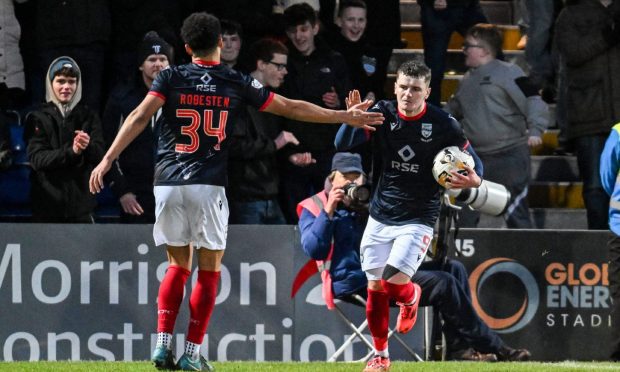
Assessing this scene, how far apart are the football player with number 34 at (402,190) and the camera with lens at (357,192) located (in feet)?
1.29

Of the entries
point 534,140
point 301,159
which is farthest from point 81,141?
point 534,140

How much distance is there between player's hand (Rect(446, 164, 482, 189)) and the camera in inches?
352

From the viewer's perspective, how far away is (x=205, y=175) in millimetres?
8562

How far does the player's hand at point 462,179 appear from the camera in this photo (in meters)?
8.94

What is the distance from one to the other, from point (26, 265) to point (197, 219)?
2716 millimetres

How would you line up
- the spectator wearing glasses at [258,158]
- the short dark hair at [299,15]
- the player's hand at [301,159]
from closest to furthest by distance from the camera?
the spectator wearing glasses at [258,158] → the player's hand at [301,159] → the short dark hair at [299,15]

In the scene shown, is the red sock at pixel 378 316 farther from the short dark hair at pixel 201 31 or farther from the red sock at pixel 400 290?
the short dark hair at pixel 201 31

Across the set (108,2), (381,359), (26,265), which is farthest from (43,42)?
(381,359)

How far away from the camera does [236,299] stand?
10.9m

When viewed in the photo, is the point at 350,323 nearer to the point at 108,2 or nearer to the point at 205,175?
the point at 205,175

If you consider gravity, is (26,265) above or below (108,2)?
below

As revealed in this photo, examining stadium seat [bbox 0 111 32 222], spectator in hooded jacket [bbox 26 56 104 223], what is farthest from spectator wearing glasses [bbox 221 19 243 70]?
stadium seat [bbox 0 111 32 222]

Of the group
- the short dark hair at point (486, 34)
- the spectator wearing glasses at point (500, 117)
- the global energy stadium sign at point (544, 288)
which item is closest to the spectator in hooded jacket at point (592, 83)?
the spectator wearing glasses at point (500, 117)

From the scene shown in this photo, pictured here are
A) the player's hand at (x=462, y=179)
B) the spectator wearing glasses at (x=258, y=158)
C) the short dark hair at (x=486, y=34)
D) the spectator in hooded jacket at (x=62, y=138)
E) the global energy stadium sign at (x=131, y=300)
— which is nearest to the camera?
the player's hand at (x=462, y=179)
